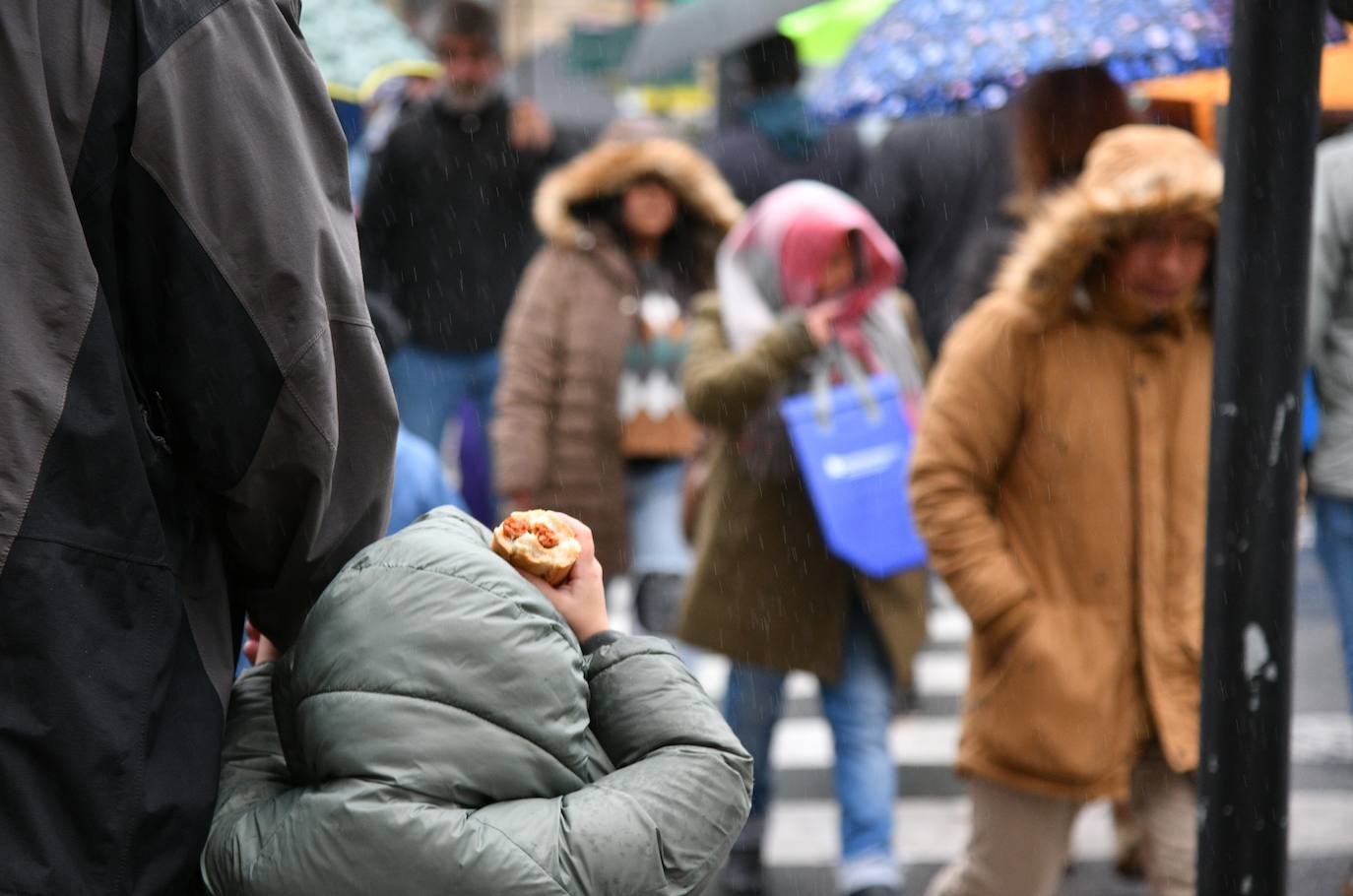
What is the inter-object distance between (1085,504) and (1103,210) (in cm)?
62

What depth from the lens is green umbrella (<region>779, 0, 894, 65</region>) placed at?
9.42 meters

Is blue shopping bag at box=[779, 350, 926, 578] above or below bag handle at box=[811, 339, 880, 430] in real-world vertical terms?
below

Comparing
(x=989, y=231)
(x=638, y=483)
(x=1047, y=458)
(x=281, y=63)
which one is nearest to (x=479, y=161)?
(x=638, y=483)

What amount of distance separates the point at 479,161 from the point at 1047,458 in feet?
14.1

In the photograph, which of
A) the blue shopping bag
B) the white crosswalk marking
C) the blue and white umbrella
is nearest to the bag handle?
the blue shopping bag

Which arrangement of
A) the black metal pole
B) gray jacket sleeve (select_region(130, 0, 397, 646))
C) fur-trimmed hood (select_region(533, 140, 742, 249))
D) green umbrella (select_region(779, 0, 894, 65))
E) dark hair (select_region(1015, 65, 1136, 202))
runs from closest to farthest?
gray jacket sleeve (select_region(130, 0, 397, 646)) < the black metal pole < dark hair (select_region(1015, 65, 1136, 202)) < fur-trimmed hood (select_region(533, 140, 742, 249)) < green umbrella (select_region(779, 0, 894, 65))

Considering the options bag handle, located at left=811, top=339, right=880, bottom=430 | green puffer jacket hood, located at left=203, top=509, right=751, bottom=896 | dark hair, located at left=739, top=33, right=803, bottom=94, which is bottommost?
bag handle, located at left=811, top=339, right=880, bottom=430

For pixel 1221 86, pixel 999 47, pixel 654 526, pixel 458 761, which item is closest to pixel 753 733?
pixel 654 526

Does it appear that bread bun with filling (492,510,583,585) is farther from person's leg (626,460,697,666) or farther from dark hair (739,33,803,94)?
dark hair (739,33,803,94)

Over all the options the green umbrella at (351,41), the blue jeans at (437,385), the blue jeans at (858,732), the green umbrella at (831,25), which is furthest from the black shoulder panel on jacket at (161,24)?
the green umbrella at (831,25)

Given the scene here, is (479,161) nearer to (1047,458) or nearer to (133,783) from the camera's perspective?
(1047,458)

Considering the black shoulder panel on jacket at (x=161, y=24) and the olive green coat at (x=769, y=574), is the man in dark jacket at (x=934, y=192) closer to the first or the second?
the olive green coat at (x=769, y=574)

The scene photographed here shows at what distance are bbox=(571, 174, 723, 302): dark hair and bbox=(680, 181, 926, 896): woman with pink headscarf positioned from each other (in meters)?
1.20

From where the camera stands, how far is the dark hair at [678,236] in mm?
6535
